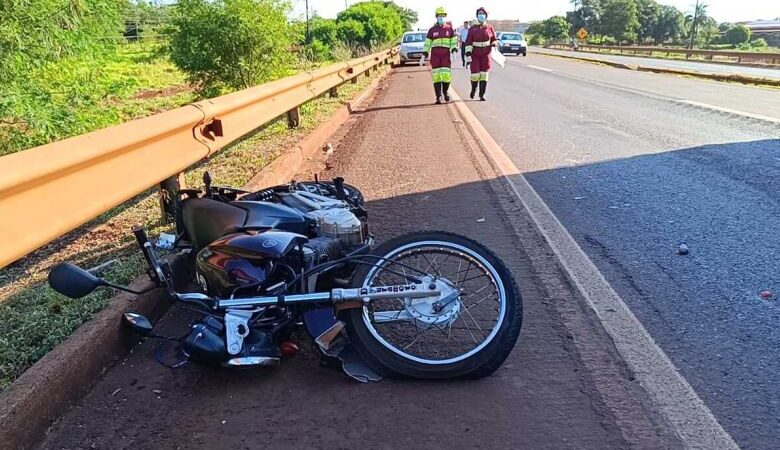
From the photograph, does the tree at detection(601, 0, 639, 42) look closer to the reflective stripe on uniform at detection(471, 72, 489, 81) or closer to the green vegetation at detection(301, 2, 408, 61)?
the green vegetation at detection(301, 2, 408, 61)

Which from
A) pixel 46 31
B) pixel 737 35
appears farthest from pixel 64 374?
pixel 737 35

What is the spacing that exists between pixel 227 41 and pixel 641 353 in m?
9.01

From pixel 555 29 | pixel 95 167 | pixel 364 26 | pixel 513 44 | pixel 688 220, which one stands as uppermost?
pixel 555 29

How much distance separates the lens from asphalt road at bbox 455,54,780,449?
282 cm

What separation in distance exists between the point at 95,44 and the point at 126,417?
4.41 m

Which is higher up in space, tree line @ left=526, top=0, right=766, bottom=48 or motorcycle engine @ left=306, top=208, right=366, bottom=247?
tree line @ left=526, top=0, right=766, bottom=48

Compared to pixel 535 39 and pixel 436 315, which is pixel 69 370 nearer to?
pixel 436 315

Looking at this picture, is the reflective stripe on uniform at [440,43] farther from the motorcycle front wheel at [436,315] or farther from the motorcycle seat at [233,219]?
the motorcycle front wheel at [436,315]

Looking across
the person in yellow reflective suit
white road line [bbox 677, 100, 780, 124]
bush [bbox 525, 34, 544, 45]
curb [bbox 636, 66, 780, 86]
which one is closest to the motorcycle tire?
white road line [bbox 677, 100, 780, 124]

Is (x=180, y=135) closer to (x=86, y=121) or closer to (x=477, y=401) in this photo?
(x=86, y=121)

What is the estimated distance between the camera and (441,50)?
45.6 feet

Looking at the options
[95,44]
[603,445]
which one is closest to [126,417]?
[603,445]

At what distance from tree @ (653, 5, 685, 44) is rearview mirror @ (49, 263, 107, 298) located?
383 ft

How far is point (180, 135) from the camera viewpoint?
4.37m
